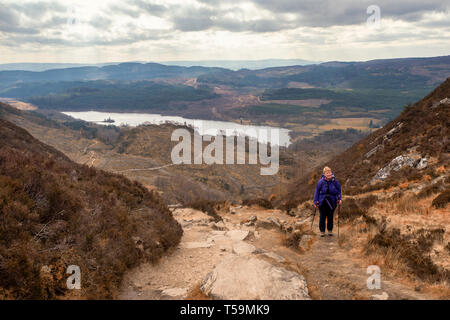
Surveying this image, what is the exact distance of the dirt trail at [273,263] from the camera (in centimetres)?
671

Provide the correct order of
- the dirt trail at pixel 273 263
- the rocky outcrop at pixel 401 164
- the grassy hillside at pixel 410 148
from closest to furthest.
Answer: the dirt trail at pixel 273 263
the grassy hillside at pixel 410 148
the rocky outcrop at pixel 401 164

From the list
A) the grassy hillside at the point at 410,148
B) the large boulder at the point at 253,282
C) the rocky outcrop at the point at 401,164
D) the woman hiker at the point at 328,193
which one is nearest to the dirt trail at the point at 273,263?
the large boulder at the point at 253,282

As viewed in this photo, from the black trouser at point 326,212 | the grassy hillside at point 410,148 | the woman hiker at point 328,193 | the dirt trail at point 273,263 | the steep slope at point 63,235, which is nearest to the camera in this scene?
the steep slope at point 63,235

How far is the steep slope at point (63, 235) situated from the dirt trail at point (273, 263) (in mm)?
483

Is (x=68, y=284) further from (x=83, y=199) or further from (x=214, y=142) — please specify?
(x=214, y=142)

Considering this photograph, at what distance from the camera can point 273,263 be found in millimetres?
7586

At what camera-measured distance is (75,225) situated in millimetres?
8070

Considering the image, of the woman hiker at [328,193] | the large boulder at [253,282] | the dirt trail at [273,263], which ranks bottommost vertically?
the dirt trail at [273,263]

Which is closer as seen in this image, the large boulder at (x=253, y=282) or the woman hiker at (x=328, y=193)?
the large boulder at (x=253, y=282)

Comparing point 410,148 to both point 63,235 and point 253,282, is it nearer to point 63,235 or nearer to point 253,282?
point 253,282

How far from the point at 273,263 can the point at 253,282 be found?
1396mm

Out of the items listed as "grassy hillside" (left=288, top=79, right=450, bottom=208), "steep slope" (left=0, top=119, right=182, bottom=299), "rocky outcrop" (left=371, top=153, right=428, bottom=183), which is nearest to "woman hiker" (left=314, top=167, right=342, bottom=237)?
"steep slope" (left=0, top=119, right=182, bottom=299)

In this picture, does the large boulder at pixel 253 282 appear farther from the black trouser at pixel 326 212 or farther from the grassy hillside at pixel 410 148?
the grassy hillside at pixel 410 148
